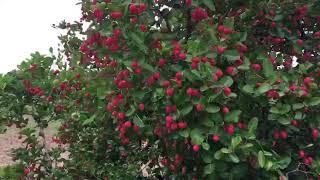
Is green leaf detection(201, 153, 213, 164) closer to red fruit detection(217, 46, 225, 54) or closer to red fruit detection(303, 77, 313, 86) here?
red fruit detection(217, 46, 225, 54)

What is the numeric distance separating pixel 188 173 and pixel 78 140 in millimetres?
1804

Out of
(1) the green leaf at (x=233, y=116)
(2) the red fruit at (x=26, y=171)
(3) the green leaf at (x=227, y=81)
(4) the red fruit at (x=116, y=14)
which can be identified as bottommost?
(2) the red fruit at (x=26, y=171)

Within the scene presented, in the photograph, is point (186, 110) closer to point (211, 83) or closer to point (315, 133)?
point (211, 83)

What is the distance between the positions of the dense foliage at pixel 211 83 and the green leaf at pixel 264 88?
1cm

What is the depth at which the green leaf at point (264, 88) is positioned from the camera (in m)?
3.66

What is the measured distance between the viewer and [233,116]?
3658 millimetres

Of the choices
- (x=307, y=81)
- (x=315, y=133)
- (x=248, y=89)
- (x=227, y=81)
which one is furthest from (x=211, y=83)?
(x=315, y=133)

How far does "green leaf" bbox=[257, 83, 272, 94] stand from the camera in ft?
12.0

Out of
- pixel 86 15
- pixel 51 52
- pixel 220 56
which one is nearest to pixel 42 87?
pixel 51 52

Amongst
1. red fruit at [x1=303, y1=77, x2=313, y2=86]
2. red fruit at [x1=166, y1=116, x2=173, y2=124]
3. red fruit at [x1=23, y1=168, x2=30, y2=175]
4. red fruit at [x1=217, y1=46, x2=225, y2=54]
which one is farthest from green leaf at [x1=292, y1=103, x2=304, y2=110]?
red fruit at [x1=23, y1=168, x2=30, y2=175]

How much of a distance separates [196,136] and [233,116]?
1.04 ft

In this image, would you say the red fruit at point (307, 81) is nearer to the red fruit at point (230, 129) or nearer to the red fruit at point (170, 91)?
the red fruit at point (230, 129)

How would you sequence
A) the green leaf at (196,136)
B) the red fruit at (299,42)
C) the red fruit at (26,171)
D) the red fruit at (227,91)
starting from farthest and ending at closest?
the red fruit at (26,171) → the red fruit at (299,42) → the green leaf at (196,136) → the red fruit at (227,91)

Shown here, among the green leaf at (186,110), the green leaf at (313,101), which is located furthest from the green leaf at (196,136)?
the green leaf at (313,101)
